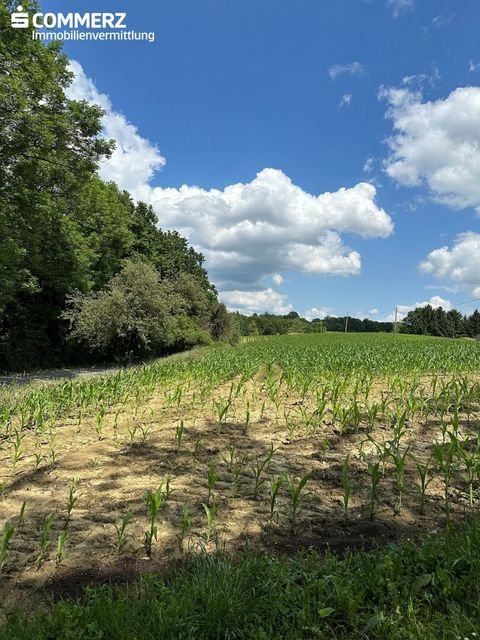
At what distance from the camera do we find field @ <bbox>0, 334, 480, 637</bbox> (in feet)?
10.0

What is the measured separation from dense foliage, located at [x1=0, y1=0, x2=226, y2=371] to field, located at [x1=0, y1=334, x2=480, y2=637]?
32.7ft

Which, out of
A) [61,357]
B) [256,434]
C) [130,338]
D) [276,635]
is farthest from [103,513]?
[61,357]

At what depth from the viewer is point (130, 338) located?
2495cm

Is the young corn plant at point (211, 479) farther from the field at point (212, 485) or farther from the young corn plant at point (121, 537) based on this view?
the young corn plant at point (121, 537)

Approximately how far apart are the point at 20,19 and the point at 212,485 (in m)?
16.8

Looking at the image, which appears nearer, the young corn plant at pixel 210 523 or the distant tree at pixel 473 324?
the young corn plant at pixel 210 523

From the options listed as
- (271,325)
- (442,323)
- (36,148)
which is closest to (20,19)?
(36,148)

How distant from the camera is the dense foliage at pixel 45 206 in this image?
13.7 metres

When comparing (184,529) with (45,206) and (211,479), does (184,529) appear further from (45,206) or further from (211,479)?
(45,206)

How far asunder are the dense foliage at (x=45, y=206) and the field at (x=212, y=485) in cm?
995

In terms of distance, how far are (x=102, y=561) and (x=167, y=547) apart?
0.44m

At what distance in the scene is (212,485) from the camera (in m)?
3.56

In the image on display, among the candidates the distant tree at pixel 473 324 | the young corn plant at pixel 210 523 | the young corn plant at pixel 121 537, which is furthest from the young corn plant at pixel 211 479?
the distant tree at pixel 473 324

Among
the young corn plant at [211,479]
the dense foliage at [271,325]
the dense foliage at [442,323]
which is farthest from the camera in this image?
the dense foliage at [442,323]
